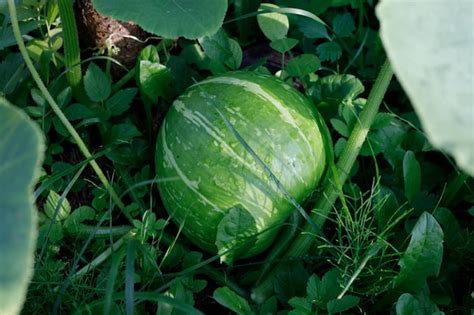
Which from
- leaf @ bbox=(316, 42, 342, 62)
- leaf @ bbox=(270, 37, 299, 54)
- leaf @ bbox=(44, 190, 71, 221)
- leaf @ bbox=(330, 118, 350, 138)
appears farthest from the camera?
leaf @ bbox=(316, 42, 342, 62)

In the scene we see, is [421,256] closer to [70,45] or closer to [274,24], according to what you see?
[274,24]

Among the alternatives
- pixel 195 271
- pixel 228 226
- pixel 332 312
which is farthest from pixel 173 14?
pixel 332 312

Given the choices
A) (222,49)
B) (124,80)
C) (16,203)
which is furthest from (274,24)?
(16,203)

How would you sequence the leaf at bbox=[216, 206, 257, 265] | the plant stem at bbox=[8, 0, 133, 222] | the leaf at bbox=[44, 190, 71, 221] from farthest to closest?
the leaf at bbox=[44, 190, 71, 221] → the leaf at bbox=[216, 206, 257, 265] → the plant stem at bbox=[8, 0, 133, 222]

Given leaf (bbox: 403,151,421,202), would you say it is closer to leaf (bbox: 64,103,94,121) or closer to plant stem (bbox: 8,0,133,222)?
plant stem (bbox: 8,0,133,222)

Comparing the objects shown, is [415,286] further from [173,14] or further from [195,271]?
[173,14]

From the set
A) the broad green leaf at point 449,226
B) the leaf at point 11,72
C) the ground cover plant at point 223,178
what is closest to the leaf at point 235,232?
the ground cover plant at point 223,178

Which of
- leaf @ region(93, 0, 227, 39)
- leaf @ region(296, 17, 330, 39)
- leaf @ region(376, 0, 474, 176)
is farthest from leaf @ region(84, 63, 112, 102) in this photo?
leaf @ region(376, 0, 474, 176)
